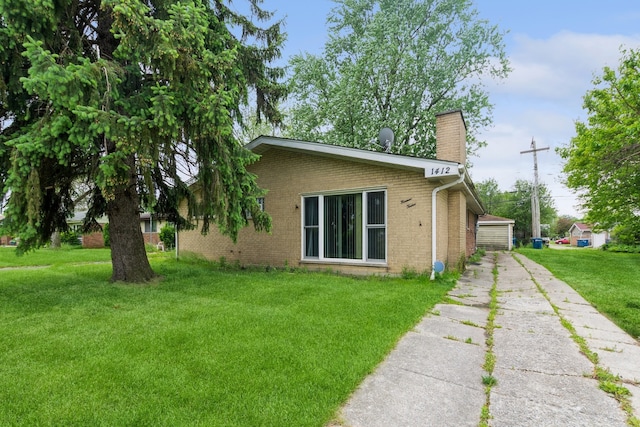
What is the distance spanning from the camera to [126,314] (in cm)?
464

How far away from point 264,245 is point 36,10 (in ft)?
22.5

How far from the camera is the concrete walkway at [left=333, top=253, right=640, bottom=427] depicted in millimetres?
2295

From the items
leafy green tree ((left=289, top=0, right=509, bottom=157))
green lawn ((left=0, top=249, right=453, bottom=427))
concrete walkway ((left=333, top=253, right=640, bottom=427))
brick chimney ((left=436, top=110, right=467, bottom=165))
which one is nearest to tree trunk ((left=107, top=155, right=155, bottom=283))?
green lawn ((left=0, top=249, right=453, bottom=427))

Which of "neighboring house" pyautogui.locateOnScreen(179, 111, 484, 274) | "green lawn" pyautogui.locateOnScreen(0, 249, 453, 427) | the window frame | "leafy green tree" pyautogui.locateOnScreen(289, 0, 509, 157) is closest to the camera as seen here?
"green lawn" pyautogui.locateOnScreen(0, 249, 453, 427)

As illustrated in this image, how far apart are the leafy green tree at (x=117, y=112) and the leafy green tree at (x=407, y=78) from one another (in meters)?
11.2

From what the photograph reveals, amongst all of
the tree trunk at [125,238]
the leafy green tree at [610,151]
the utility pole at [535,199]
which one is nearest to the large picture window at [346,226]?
the tree trunk at [125,238]

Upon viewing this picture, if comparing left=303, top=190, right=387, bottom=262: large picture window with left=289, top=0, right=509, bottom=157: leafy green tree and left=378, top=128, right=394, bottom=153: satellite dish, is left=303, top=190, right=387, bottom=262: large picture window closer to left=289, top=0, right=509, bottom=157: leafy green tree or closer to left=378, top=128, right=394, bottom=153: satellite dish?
left=378, top=128, right=394, bottom=153: satellite dish

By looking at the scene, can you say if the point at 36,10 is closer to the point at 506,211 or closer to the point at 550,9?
the point at 550,9

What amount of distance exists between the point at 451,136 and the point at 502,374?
6852 mm

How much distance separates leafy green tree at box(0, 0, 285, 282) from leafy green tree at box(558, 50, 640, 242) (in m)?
13.8

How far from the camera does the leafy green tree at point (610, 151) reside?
13.0 m

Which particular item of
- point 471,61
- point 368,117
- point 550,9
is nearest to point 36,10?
point 550,9

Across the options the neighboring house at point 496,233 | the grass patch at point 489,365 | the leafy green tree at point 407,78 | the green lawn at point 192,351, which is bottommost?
the grass patch at point 489,365

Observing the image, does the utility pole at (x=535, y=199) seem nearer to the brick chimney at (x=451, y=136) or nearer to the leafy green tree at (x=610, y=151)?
the leafy green tree at (x=610, y=151)
